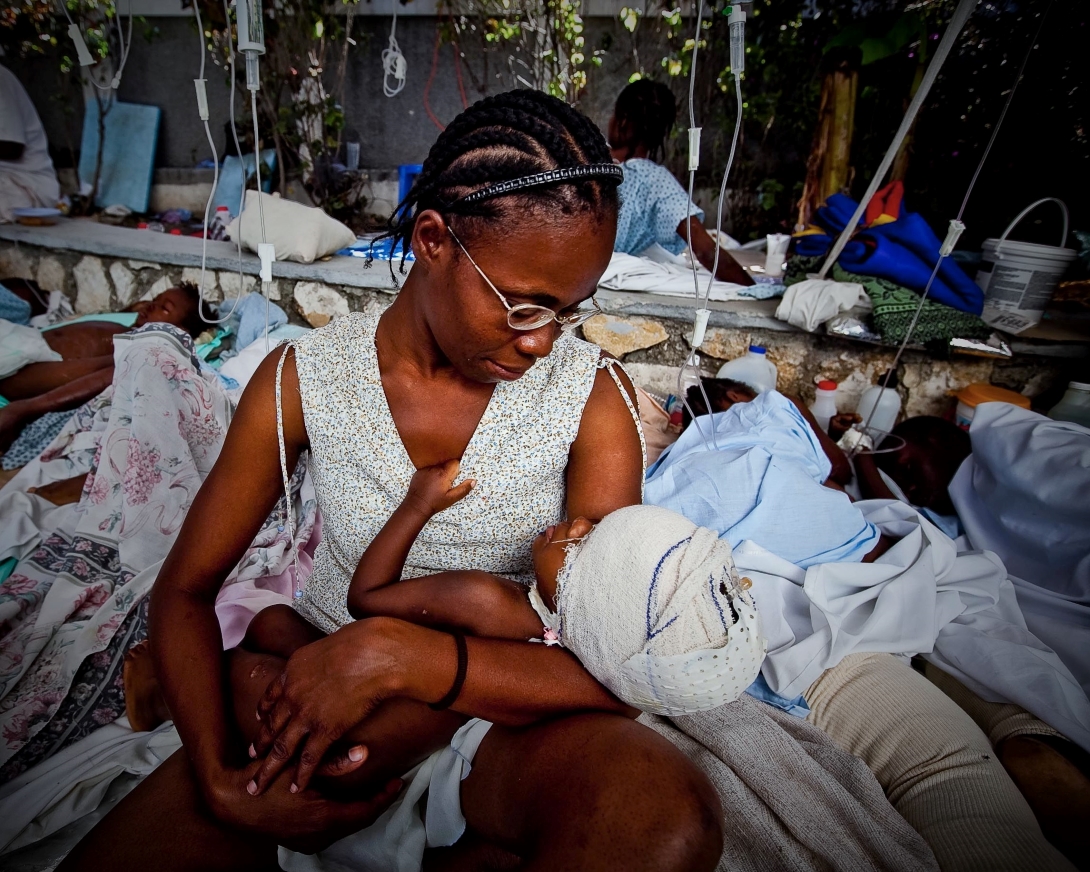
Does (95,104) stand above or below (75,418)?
above

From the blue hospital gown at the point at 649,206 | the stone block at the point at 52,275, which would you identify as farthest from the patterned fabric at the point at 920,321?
the stone block at the point at 52,275

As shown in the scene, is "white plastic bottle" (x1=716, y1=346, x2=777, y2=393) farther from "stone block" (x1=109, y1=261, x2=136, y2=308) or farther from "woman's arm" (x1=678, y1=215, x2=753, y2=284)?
"stone block" (x1=109, y1=261, x2=136, y2=308)

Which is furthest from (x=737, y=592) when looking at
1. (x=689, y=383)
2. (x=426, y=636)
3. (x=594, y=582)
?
(x=689, y=383)

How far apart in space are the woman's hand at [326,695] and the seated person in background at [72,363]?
292 centimetres

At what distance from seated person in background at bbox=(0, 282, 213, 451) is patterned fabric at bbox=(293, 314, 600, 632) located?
8.20ft

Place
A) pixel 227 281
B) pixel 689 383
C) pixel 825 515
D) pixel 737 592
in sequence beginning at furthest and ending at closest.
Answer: pixel 227 281
pixel 689 383
pixel 825 515
pixel 737 592

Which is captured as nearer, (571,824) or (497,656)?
(571,824)

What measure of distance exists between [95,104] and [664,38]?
242 inches

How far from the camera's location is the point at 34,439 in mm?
3203

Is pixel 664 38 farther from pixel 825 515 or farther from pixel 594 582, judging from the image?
pixel 594 582

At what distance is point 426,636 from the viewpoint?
1166mm

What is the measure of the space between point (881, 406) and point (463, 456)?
8.61 ft

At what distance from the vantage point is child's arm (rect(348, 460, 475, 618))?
1329mm

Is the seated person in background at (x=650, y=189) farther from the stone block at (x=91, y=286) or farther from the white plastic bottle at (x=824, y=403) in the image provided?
the stone block at (x=91, y=286)
